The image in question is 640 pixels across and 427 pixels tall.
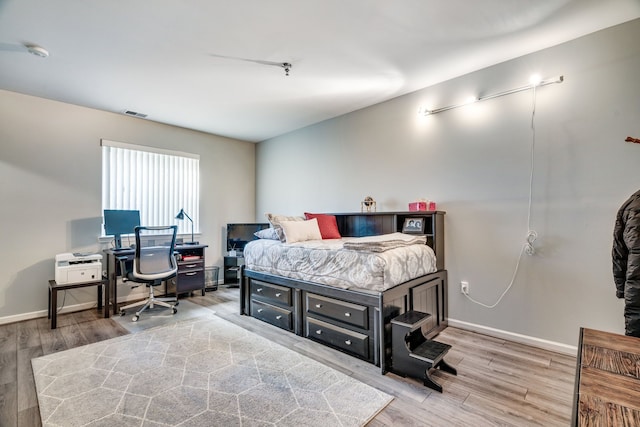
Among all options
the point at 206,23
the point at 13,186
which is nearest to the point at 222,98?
the point at 206,23

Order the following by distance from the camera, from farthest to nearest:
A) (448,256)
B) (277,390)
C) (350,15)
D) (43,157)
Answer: (43,157) < (448,256) < (350,15) < (277,390)

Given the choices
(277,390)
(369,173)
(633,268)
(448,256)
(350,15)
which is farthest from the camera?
(369,173)

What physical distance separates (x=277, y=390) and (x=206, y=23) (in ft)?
9.15

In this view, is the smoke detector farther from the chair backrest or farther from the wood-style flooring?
the wood-style flooring

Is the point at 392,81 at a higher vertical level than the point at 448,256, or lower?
higher

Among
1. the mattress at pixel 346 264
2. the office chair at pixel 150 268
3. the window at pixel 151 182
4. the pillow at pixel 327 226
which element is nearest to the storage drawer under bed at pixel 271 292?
the mattress at pixel 346 264

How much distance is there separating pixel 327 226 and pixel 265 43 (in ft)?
7.22

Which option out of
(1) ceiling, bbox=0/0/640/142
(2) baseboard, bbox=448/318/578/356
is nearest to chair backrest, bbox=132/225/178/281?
(1) ceiling, bbox=0/0/640/142

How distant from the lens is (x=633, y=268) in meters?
1.42

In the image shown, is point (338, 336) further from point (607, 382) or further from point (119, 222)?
point (119, 222)

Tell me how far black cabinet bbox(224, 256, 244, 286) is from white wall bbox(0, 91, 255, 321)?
1899 mm

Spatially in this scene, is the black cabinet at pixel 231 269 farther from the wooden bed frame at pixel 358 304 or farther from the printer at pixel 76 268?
the printer at pixel 76 268

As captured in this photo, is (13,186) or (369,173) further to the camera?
(369,173)

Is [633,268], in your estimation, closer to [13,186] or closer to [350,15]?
[350,15]
